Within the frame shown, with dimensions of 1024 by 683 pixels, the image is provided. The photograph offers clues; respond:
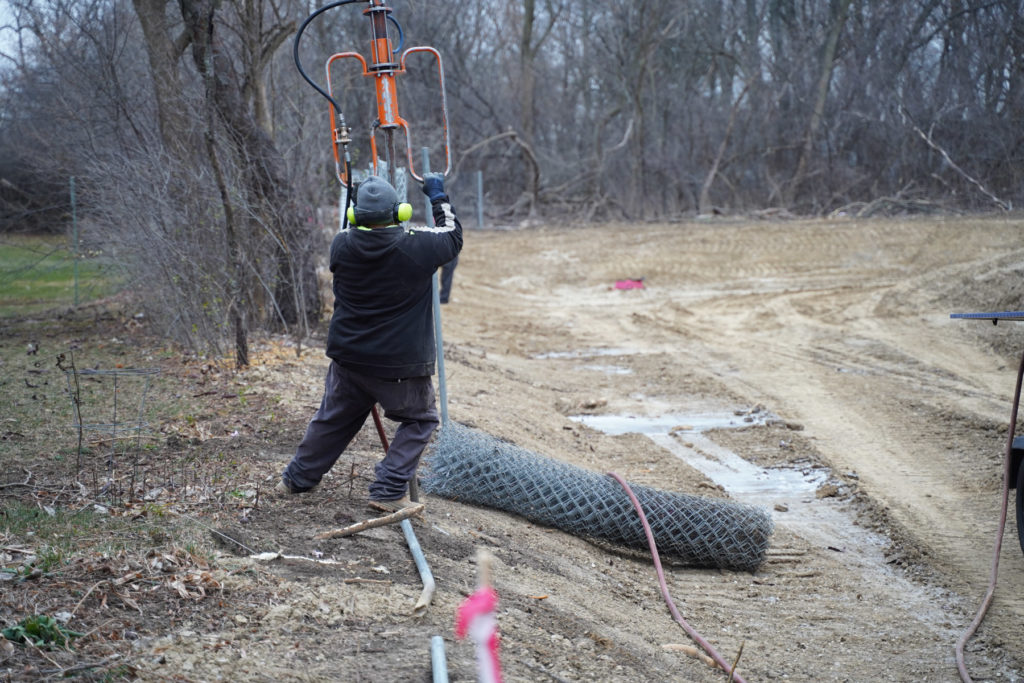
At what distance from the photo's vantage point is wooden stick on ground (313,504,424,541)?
5.30 meters

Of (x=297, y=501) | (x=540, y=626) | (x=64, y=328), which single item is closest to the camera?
(x=540, y=626)

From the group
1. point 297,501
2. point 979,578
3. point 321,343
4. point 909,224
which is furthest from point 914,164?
point 297,501

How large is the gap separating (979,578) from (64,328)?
41.9ft

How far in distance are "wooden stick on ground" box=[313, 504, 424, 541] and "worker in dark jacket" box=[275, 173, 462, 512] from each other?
241 mm

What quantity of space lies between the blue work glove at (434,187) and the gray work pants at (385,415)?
3.64 ft

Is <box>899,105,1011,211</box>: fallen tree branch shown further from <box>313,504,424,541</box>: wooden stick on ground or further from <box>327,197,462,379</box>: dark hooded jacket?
<box>313,504,424,541</box>: wooden stick on ground

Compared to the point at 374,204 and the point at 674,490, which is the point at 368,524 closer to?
the point at 374,204

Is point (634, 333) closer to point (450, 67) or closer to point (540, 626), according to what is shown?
point (540, 626)

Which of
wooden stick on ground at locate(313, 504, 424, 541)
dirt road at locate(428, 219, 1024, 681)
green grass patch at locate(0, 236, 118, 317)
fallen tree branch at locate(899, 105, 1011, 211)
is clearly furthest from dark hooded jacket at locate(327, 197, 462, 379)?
fallen tree branch at locate(899, 105, 1011, 211)

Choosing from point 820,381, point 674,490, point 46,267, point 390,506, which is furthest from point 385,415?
point 46,267

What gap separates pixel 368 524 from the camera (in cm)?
539

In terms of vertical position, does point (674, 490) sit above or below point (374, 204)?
below

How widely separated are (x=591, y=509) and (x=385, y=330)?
207 cm

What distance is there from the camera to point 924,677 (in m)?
5.09
